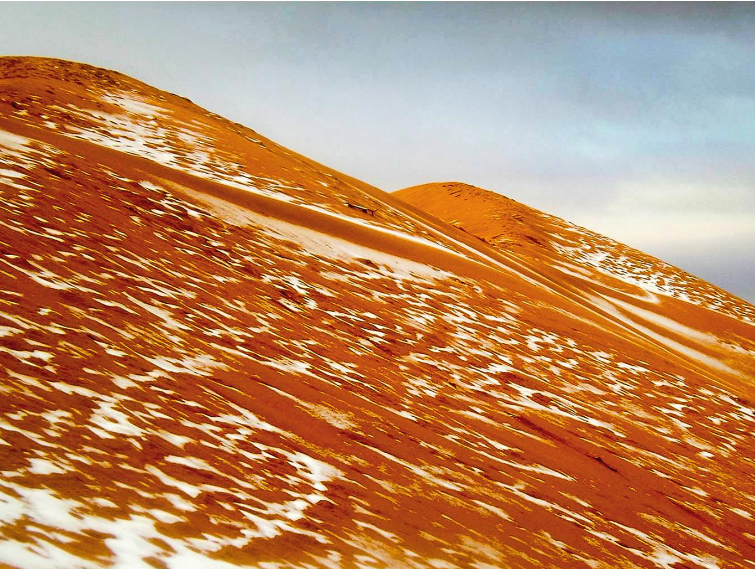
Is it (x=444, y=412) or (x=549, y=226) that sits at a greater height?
(x=549, y=226)

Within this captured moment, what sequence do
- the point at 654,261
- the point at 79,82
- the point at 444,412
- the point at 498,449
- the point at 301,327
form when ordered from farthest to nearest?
1. the point at 654,261
2. the point at 79,82
3. the point at 301,327
4. the point at 444,412
5. the point at 498,449

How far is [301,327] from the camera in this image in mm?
8875

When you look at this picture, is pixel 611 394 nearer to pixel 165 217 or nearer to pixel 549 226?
pixel 165 217

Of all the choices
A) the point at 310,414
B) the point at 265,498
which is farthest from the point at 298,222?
the point at 265,498

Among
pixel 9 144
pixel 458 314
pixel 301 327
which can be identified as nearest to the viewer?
pixel 301 327

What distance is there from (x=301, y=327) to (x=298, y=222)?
6.21 metres

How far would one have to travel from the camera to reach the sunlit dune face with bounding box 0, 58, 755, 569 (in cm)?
434

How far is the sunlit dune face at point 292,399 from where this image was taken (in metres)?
4.34

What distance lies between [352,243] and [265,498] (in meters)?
10.4

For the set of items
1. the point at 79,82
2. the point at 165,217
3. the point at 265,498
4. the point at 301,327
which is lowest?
the point at 265,498

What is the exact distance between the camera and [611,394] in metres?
11.2

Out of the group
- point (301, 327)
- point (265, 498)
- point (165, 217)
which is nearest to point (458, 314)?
point (301, 327)

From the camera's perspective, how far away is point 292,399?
6.57 metres

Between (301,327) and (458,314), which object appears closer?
(301,327)
